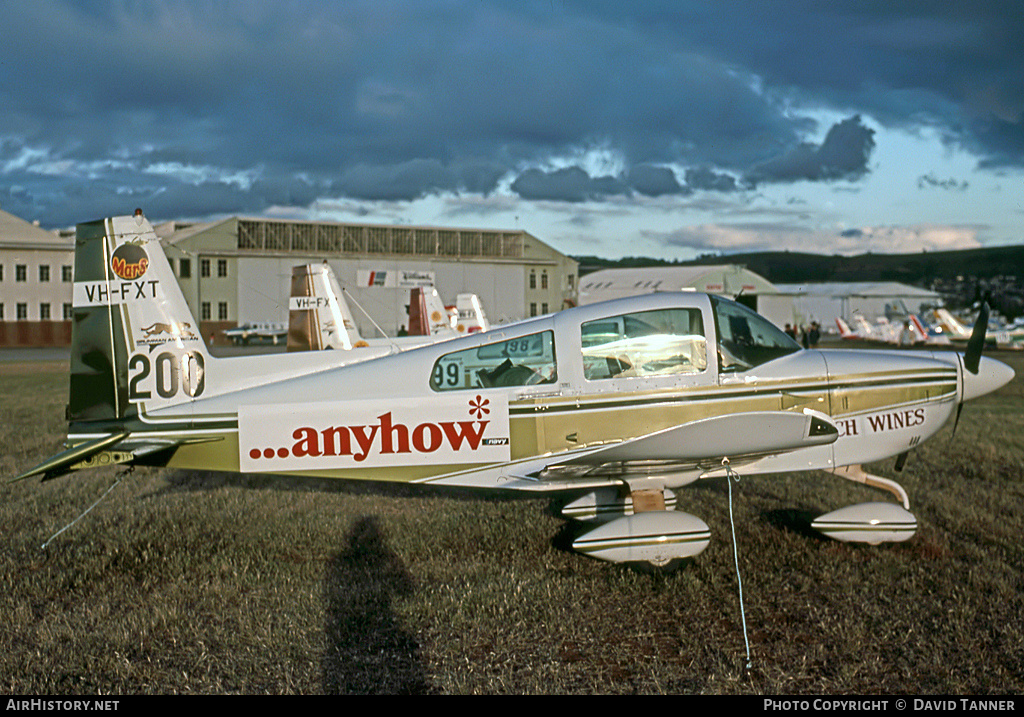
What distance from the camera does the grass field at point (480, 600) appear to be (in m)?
4.11

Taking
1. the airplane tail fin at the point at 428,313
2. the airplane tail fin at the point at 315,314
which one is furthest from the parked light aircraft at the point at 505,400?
the airplane tail fin at the point at 428,313

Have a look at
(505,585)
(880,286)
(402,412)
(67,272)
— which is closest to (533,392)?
(402,412)

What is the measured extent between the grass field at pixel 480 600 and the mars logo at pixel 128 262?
2.30m

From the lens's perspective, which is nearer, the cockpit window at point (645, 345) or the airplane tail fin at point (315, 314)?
the cockpit window at point (645, 345)

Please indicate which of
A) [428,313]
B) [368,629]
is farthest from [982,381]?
[428,313]

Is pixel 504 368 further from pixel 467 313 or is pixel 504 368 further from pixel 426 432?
pixel 467 313

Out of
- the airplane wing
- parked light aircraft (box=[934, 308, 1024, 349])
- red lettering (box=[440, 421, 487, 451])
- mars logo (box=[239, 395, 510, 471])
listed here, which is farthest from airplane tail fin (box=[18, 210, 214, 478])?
parked light aircraft (box=[934, 308, 1024, 349])

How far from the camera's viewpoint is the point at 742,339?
5984 mm

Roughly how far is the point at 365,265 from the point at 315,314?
41.6m

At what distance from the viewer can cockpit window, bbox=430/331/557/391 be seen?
5.86m

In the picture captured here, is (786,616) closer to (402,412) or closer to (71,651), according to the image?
(402,412)

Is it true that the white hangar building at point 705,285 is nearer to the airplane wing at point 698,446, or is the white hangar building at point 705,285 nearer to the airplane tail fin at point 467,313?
the airplane tail fin at point 467,313

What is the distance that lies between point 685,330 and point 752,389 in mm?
705

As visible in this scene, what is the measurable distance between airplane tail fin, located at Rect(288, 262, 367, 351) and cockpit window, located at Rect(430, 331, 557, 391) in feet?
29.1
